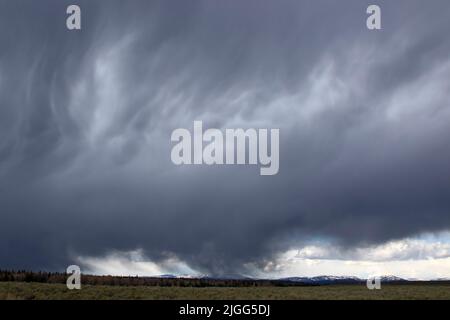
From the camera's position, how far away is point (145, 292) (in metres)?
47.2
